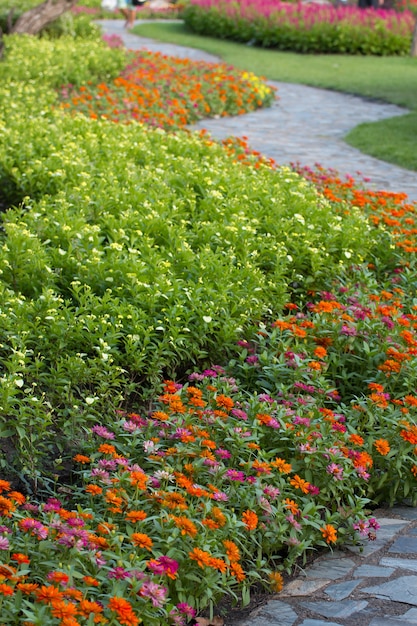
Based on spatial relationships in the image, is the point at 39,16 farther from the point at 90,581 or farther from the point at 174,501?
the point at 90,581

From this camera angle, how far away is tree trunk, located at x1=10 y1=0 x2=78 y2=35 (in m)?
15.1

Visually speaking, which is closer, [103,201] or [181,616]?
[181,616]

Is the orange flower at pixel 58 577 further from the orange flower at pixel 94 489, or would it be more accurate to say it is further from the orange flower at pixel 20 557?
the orange flower at pixel 94 489

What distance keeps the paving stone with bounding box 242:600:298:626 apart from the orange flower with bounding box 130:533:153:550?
45 centimetres

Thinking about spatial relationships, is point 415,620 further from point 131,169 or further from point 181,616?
point 131,169

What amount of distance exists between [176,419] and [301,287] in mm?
2149

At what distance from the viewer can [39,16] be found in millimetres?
15227

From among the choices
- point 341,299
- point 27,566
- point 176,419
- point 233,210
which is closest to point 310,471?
point 176,419

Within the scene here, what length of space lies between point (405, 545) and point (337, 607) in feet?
1.86

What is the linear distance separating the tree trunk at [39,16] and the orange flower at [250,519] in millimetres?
13374

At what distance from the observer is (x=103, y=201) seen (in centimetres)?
588

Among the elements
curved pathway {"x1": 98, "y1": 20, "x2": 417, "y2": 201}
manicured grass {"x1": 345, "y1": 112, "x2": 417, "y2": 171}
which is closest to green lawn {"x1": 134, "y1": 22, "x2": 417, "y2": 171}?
manicured grass {"x1": 345, "y1": 112, "x2": 417, "y2": 171}

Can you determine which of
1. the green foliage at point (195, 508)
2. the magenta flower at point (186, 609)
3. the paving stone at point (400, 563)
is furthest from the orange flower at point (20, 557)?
the paving stone at point (400, 563)

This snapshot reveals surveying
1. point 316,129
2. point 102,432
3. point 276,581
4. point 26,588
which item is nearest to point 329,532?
point 276,581
